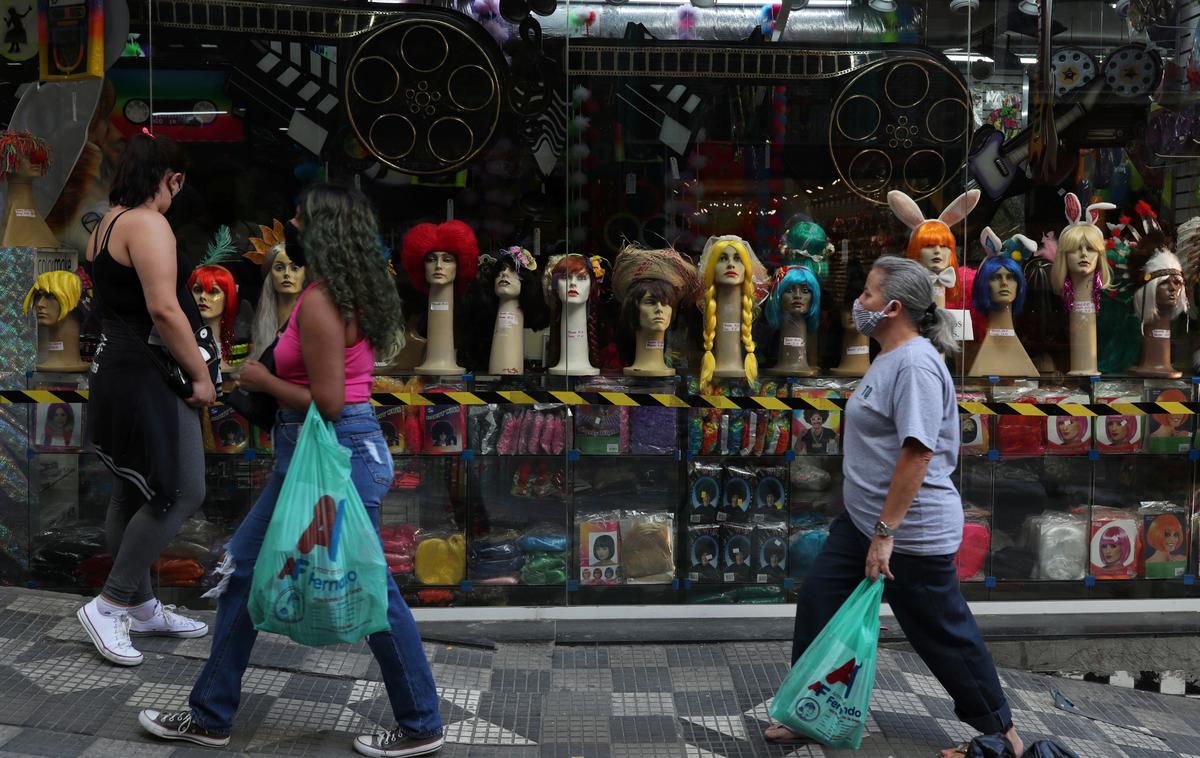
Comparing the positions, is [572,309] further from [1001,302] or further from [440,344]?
[1001,302]

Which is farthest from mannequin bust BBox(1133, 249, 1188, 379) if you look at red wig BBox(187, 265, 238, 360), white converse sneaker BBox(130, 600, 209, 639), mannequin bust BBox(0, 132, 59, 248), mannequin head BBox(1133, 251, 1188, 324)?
mannequin bust BBox(0, 132, 59, 248)

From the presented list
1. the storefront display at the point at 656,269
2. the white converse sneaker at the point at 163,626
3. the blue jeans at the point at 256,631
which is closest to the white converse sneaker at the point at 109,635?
the white converse sneaker at the point at 163,626

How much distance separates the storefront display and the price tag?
0.09ft

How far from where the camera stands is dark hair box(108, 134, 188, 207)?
14.9ft

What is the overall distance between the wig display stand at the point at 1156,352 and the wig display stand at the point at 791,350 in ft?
5.56

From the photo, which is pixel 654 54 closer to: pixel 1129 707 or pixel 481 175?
pixel 481 175

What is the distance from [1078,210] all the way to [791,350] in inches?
62.9

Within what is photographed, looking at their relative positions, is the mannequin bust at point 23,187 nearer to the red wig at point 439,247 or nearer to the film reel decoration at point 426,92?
the film reel decoration at point 426,92

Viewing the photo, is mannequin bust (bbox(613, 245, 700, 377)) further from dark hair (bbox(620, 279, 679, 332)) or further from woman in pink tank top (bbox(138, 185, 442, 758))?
woman in pink tank top (bbox(138, 185, 442, 758))

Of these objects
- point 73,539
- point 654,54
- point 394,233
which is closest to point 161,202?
point 394,233

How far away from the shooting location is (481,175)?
5.98 metres

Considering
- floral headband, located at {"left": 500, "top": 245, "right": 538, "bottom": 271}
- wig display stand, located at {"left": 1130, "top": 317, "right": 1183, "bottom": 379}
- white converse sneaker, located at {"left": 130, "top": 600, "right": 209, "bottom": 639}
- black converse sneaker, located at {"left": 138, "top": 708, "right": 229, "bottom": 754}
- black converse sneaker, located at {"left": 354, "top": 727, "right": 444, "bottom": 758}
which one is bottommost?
black converse sneaker, located at {"left": 354, "top": 727, "right": 444, "bottom": 758}

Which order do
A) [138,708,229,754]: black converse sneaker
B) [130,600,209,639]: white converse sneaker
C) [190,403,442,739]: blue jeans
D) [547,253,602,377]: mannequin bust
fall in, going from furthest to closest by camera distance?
1. [547,253,602,377]: mannequin bust
2. [130,600,209,639]: white converse sneaker
3. [138,708,229,754]: black converse sneaker
4. [190,403,442,739]: blue jeans

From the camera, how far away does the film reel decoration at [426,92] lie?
5.95 m
